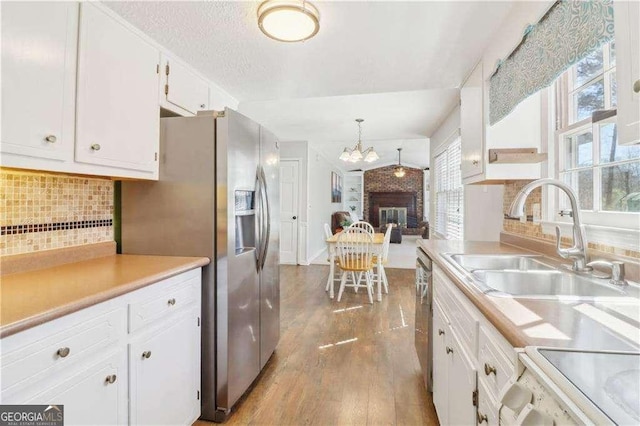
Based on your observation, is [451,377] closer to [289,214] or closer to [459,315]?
[459,315]

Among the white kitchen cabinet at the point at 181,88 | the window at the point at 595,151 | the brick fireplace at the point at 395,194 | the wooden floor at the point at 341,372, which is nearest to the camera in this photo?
the window at the point at 595,151

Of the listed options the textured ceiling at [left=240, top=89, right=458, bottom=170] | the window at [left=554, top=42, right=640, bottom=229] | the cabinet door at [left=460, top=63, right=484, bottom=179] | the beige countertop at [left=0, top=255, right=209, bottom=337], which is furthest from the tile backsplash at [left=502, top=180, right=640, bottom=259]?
the beige countertop at [left=0, top=255, right=209, bottom=337]

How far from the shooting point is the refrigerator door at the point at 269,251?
7.22 ft

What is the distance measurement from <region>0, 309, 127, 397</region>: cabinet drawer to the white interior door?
194 inches

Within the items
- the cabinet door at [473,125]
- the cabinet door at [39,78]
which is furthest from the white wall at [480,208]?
the cabinet door at [39,78]

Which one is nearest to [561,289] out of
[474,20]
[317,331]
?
[474,20]

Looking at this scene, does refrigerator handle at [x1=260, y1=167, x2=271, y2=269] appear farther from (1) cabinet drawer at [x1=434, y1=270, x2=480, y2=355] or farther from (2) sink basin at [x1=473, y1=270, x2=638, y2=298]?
(2) sink basin at [x1=473, y1=270, x2=638, y2=298]

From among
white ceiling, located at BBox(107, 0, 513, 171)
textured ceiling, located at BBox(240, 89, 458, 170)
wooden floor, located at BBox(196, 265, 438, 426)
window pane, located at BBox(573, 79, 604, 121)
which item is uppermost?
textured ceiling, located at BBox(240, 89, 458, 170)

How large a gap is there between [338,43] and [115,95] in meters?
1.25

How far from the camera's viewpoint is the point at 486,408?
0.96m

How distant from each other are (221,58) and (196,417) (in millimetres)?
2164

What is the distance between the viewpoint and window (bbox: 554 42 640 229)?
4.53ft

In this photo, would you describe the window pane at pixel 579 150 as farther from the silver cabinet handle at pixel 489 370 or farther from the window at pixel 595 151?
the silver cabinet handle at pixel 489 370

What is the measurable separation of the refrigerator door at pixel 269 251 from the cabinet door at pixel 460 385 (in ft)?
4.18
